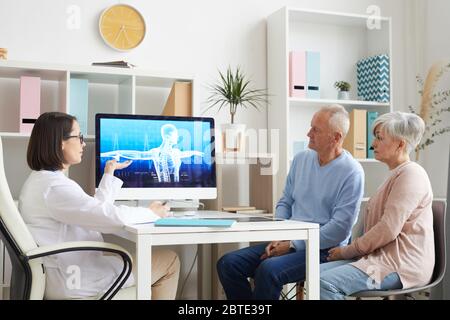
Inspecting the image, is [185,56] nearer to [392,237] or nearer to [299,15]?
[299,15]

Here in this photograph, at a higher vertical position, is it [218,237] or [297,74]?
[297,74]

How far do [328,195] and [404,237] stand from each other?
40cm

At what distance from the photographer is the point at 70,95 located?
3.09 metres

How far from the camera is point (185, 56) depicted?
12.0ft

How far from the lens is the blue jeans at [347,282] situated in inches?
89.4

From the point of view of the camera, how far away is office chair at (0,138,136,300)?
1872 millimetres

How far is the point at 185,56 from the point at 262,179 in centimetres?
91

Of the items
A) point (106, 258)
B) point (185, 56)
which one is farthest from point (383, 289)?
point (185, 56)

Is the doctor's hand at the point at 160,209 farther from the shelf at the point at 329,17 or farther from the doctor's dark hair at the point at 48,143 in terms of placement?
the shelf at the point at 329,17

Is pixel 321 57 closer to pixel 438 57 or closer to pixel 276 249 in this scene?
pixel 438 57

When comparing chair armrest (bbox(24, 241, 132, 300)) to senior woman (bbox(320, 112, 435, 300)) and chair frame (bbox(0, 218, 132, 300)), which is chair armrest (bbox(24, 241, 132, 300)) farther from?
senior woman (bbox(320, 112, 435, 300))
